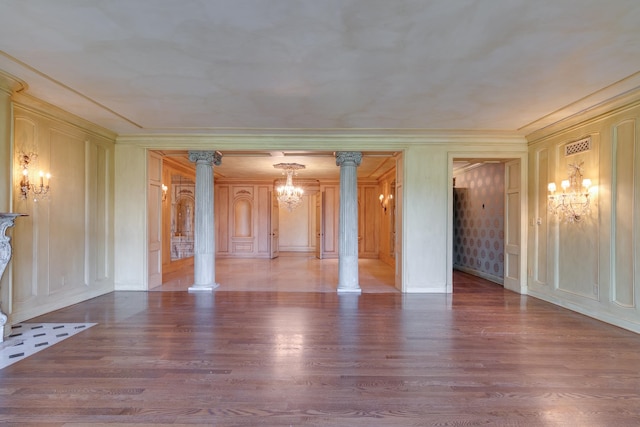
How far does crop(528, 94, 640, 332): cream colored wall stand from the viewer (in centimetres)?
409

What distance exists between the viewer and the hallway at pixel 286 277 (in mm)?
6574

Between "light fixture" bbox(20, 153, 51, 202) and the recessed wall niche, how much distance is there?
278 inches

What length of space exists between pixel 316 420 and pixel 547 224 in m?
5.40

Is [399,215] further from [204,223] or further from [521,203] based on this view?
[204,223]

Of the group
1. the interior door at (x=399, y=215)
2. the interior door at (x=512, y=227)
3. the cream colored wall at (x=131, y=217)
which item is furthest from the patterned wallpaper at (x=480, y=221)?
the cream colored wall at (x=131, y=217)

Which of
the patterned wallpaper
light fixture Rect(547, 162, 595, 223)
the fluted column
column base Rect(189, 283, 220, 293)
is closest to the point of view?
the fluted column

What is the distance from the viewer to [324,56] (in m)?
3.18

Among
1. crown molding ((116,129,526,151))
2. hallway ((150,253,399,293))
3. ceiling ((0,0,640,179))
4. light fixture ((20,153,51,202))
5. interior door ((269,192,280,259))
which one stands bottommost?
hallway ((150,253,399,293))

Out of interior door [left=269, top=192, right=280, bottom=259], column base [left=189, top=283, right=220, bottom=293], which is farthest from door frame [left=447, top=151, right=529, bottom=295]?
interior door [left=269, top=192, right=280, bottom=259]

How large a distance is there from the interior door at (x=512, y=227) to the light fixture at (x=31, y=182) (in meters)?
8.02

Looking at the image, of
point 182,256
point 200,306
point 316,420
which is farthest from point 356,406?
point 182,256

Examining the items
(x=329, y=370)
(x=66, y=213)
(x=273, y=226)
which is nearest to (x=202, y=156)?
(x=66, y=213)

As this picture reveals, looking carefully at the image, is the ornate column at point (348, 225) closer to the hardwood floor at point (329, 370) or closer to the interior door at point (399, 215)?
the interior door at point (399, 215)

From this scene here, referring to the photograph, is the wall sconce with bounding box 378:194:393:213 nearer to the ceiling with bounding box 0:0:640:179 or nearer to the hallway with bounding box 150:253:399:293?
the hallway with bounding box 150:253:399:293
